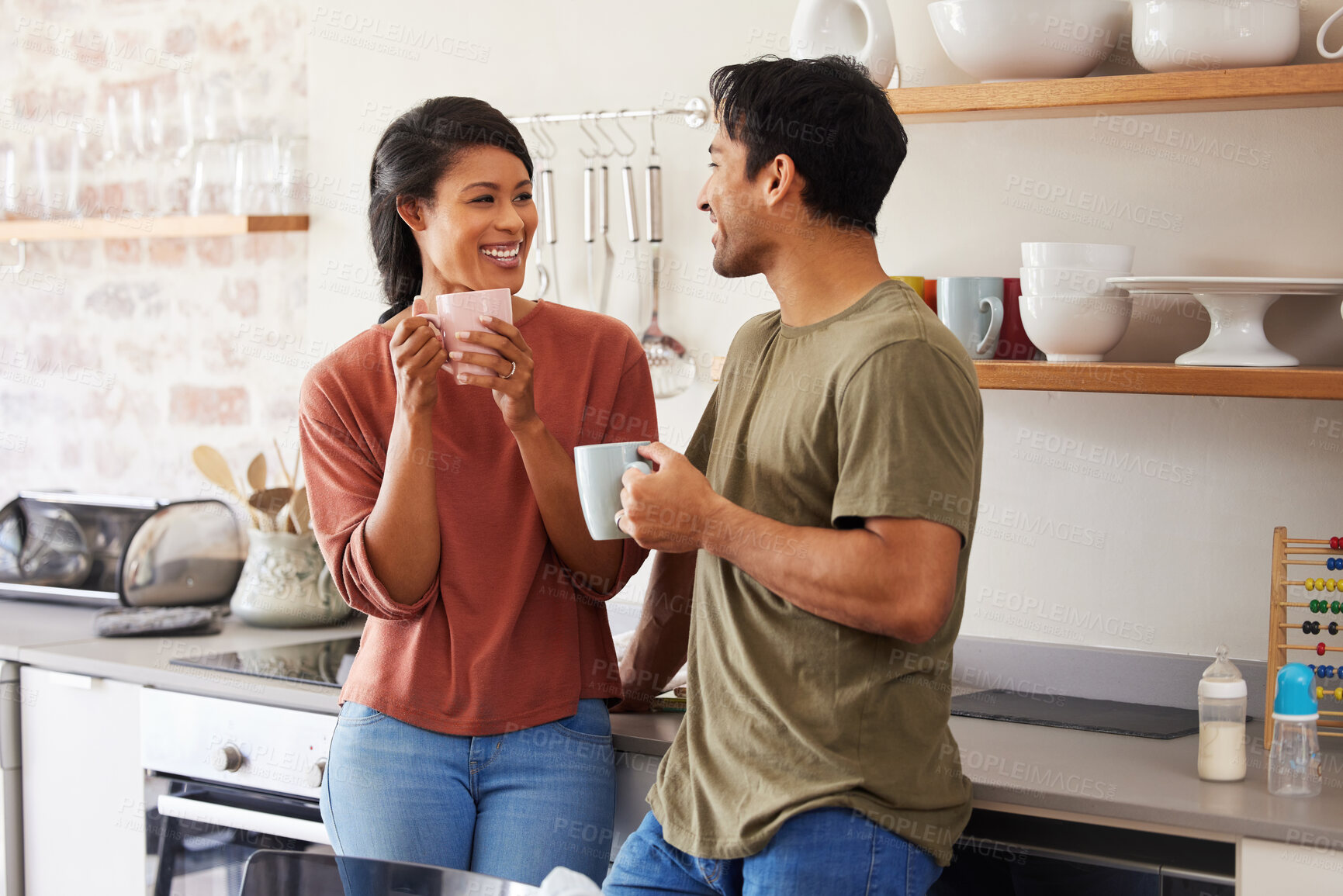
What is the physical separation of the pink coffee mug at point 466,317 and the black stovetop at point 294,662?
0.68 meters

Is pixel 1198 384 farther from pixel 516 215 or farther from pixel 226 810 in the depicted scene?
pixel 226 810

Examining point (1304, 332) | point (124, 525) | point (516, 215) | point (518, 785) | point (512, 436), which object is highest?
point (516, 215)

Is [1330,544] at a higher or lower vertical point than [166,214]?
lower

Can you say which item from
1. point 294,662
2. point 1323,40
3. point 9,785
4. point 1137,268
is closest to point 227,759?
point 294,662

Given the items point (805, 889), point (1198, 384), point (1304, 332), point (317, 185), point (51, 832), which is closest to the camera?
point (805, 889)

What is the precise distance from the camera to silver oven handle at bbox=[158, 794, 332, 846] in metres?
1.89

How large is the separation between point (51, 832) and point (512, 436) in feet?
4.04

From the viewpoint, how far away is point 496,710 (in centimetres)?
153

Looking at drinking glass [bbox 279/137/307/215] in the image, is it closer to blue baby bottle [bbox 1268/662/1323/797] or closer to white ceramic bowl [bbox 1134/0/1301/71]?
white ceramic bowl [bbox 1134/0/1301/71]

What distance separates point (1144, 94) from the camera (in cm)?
163

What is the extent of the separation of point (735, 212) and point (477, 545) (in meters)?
0.53

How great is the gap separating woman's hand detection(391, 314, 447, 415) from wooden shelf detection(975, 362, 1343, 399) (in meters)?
0.66

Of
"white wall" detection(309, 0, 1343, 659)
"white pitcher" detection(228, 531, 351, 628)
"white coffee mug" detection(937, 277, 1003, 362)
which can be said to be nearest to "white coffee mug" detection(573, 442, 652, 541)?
"white coffee mug" detection(937, 277, 1003, 362)

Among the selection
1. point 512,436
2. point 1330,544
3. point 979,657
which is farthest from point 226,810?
point 1330,544
